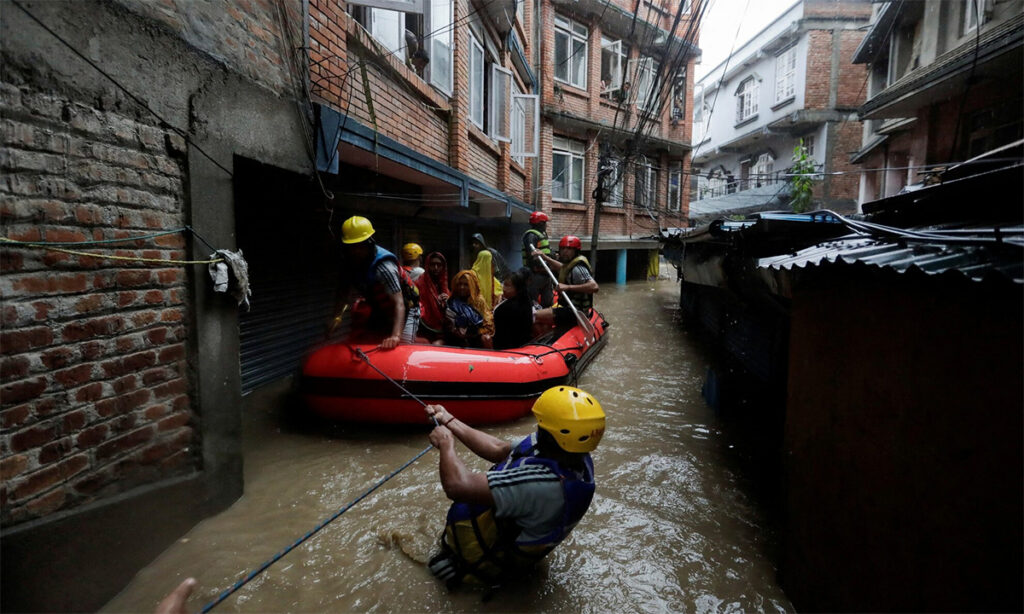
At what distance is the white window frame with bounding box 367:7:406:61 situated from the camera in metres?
4.97

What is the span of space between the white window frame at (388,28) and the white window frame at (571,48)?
9.68m

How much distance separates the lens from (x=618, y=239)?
15648 mm

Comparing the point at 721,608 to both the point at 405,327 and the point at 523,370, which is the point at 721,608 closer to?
the point at 523,370

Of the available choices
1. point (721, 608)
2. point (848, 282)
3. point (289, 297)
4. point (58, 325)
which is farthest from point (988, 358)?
point (289, 297)

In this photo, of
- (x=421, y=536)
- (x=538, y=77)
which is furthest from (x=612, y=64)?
(x=421, y=536)

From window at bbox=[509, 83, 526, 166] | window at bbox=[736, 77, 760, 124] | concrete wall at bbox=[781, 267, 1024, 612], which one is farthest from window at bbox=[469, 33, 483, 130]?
window at bbox=[736, 77, 760, 124]

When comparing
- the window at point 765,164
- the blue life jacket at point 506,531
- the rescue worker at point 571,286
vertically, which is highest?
the window at point 765,164

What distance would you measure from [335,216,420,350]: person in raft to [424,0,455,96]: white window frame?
10.4 ft

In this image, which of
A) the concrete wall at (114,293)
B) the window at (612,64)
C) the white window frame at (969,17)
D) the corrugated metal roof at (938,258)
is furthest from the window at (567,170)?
the corrugated metal roof at (938,258)

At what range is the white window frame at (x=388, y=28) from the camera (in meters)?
4.97

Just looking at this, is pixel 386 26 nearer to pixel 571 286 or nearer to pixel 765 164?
pixel 571 286

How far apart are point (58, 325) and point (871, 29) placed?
15.6 metres

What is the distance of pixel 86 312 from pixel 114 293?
0.15m

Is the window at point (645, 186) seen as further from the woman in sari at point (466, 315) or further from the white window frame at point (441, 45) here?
the woman in sari at point (466, 315)
